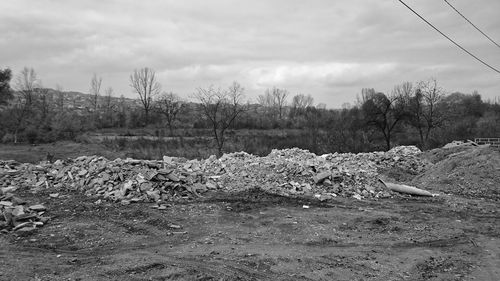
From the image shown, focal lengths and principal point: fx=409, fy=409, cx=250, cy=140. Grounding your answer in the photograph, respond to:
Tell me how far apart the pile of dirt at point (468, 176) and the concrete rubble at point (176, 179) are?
2734 millimetres

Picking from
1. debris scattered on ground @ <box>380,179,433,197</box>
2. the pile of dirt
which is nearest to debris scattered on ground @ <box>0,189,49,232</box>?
debris scattered on ground @ <box>380,179,433,197</box>

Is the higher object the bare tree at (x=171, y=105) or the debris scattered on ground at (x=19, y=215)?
the bare tree at (x=171, y=105)

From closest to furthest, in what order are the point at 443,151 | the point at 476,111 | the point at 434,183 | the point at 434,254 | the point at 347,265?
the point at 347,265 < the point at 434,254 < the point at 434,183 < the point at 443,151 < the point at 476,111

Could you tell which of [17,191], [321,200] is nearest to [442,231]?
[321,200]

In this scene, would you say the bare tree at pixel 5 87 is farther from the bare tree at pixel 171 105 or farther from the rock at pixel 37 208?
the rock at pixel 37 208

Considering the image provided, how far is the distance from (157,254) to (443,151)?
15739 mm

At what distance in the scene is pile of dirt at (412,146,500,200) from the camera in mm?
12953

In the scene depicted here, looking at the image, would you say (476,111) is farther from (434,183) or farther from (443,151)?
(434,183)

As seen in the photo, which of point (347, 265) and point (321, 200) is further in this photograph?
point (321, 200)

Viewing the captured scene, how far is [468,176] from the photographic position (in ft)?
45.0

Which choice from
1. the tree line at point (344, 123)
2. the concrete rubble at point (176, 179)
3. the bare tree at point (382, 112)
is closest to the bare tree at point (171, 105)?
the tree line at point (344, 123)

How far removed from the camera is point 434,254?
23.4ft

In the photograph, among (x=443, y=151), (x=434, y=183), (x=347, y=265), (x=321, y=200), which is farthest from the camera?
(x=443, y=151)

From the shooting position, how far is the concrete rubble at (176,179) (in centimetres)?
1043
